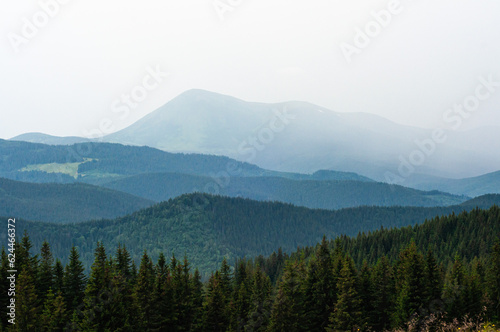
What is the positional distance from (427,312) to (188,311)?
29684mm

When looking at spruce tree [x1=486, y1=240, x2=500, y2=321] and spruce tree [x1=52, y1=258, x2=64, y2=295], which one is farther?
spruce tree [x1=52, y1=258, x2=64, y2=295]

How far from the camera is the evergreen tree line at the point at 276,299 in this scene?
172 feet

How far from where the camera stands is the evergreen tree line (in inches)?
2064

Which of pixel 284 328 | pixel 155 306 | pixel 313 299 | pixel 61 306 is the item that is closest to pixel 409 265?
pixel 313 299

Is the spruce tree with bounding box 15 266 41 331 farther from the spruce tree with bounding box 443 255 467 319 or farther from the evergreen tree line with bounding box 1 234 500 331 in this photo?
the spruce tree with bounding box 443 255 467 319

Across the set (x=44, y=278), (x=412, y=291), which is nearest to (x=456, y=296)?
(x=412, y=291)

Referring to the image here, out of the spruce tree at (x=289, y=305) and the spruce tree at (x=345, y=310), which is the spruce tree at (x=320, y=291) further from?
the spruce tree at (x=345, y=310)

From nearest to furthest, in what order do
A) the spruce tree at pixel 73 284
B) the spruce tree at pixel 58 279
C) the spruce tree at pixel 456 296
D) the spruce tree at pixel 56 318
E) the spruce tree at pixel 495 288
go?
the spruce tree at pixel 56 318 < the spruce tree at pixel 456 296 < the spruce tree at pixel 495 288 < the spruce tree at pixel 73 284 < the spruce tree at pixel 58 279

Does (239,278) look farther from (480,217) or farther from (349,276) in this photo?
(480,217)

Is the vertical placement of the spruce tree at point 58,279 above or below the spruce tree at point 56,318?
above

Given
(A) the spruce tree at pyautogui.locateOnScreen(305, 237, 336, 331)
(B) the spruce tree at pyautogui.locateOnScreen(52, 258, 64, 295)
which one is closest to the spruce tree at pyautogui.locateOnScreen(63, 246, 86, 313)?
(B) the spruce tree at pyautogui.locateOnScreen(52, 258, 64, 295)

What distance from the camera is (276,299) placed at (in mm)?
54625

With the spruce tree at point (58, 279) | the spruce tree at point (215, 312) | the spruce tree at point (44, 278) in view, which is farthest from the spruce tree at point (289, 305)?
the spruce tree at point (44, 278)

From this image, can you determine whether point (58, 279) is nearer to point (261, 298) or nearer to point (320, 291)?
point (261, 298)
